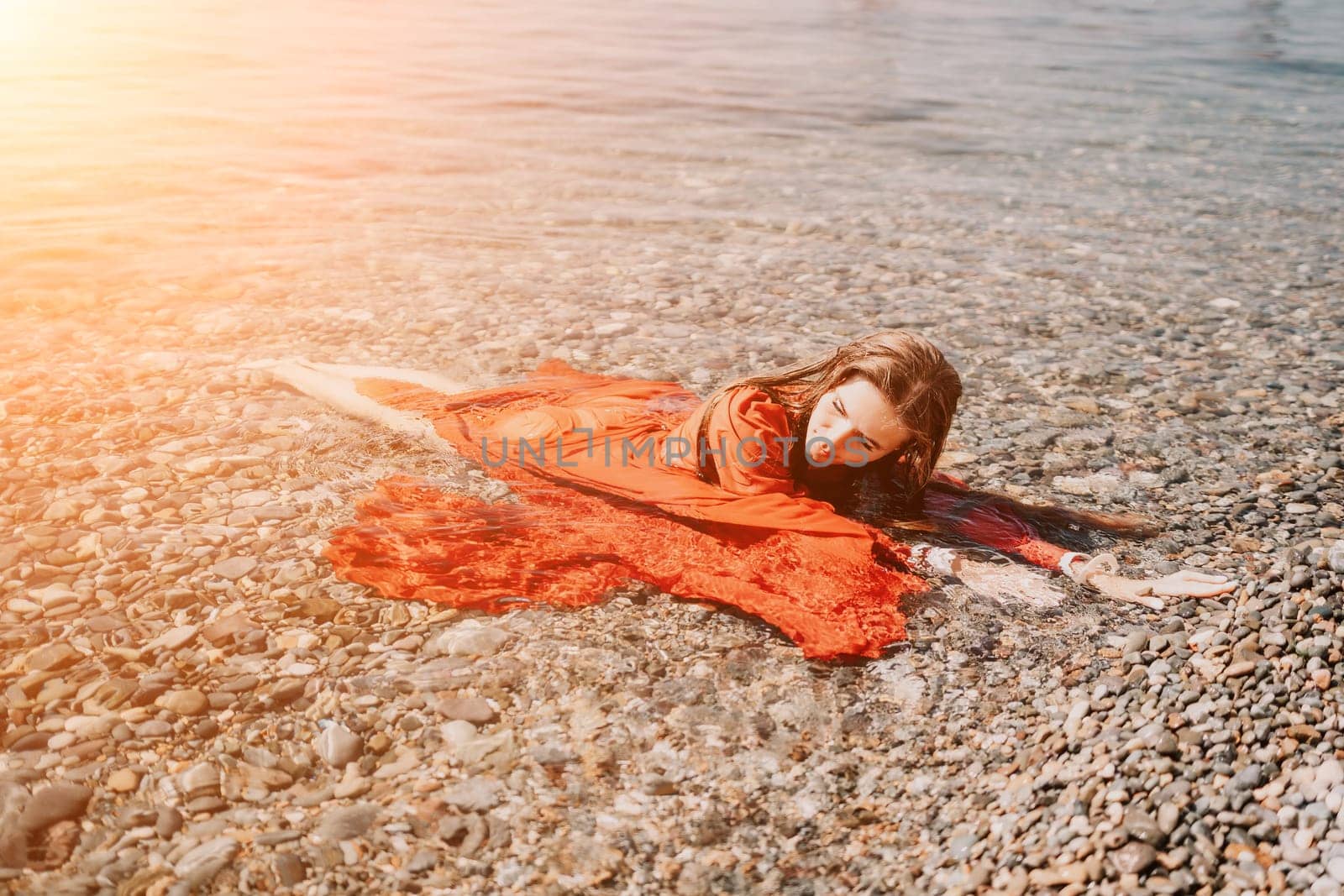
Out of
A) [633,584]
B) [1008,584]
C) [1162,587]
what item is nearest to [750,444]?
[633,584]

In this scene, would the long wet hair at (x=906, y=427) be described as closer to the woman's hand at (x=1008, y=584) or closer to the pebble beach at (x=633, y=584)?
the pebble beach at (x=633, y=584)

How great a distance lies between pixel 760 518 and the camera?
→ 6.12 metres

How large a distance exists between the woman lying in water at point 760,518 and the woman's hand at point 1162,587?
0.04 feet

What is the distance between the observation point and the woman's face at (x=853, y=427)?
20.0 ft

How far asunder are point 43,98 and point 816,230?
1358 cm

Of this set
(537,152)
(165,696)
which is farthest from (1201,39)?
(165,696)

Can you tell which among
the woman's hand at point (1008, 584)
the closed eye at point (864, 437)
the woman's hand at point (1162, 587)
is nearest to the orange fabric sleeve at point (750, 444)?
the closed eye at point (864, 437)

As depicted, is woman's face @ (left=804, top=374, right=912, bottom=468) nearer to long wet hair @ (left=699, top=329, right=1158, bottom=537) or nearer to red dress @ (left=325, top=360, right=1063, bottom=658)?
long wet hair @ (left=699, top=329, right=1158, bottom=537)

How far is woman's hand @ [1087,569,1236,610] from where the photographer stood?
590 centimetres

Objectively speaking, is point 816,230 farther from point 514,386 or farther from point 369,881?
point 369,881

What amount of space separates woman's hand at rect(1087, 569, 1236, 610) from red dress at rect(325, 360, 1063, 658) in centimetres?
39

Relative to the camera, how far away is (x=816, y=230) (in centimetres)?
1311

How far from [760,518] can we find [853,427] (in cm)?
74

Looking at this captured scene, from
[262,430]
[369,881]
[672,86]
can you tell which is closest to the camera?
[369,881]
